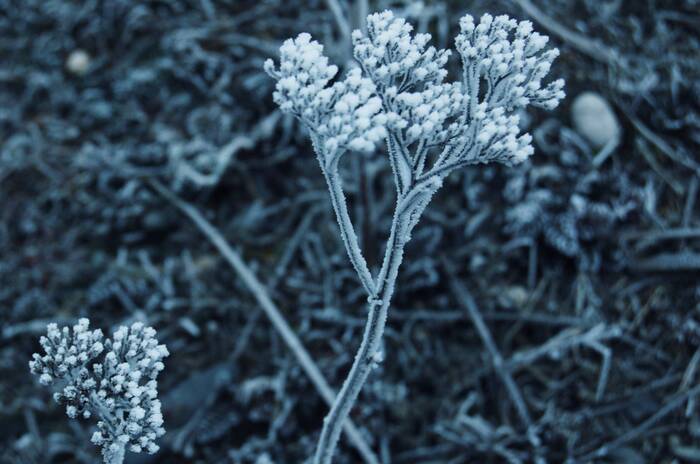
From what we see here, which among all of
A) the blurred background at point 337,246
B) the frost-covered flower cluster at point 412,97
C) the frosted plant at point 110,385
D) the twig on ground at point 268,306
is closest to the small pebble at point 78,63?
the blurred background at point 337,246

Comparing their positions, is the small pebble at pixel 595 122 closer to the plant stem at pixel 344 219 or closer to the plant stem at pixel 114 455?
the plant stem at pixel 344 219

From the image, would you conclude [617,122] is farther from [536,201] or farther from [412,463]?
[412,463]

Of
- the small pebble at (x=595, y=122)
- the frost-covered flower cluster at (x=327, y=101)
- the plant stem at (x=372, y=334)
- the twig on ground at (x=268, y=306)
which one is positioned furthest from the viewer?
the small pebble at (x=595, y=122)

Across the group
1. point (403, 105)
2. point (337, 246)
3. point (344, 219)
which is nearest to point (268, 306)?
point (337, 246)

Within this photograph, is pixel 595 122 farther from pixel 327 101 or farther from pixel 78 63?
pixel 78 63

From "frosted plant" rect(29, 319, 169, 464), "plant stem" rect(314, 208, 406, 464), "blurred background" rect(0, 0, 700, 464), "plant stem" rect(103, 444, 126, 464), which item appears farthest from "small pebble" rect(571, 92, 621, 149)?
"plant stem" rect(103, 444, 126, 464)
